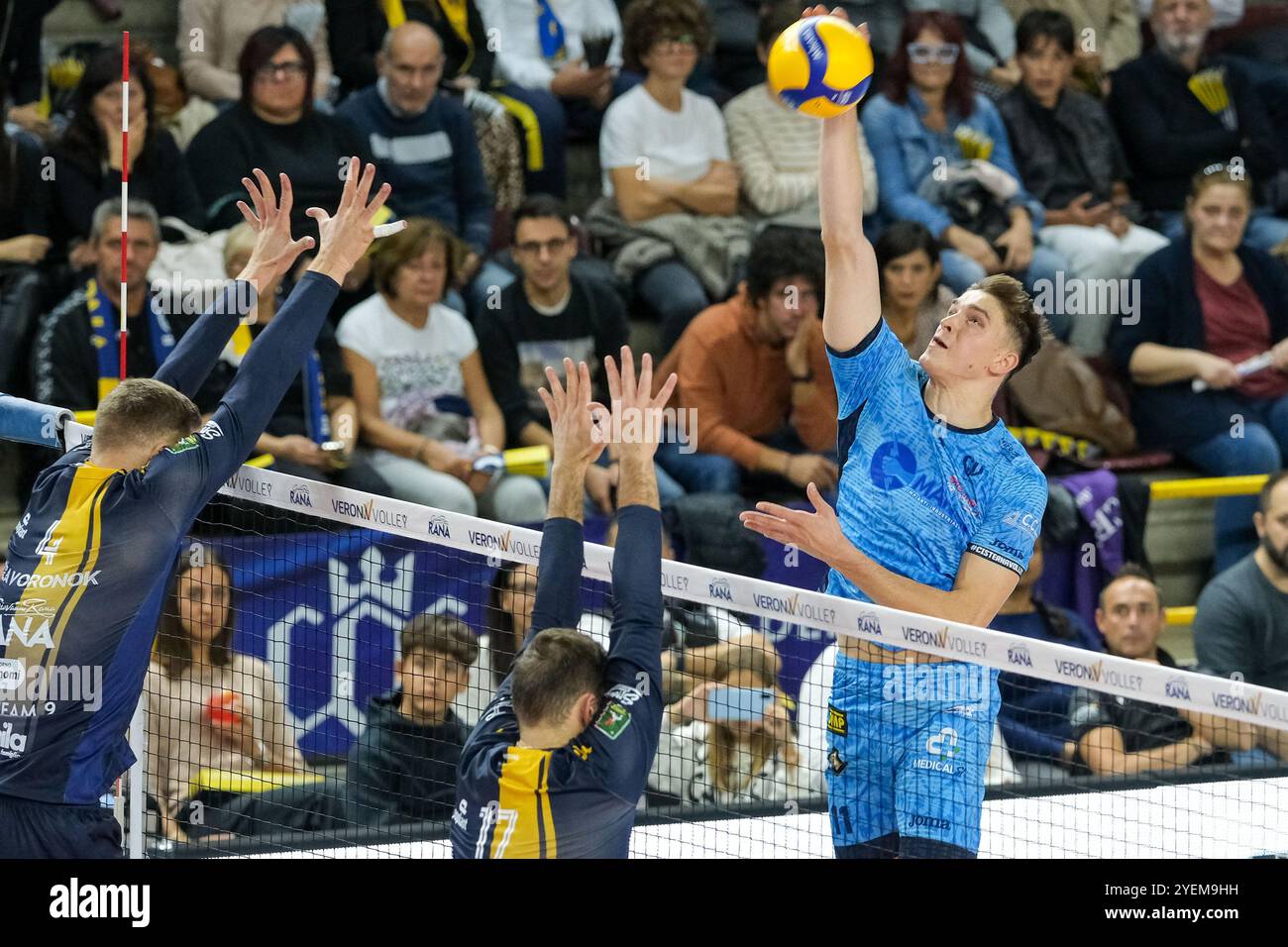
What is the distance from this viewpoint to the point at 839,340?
550cm

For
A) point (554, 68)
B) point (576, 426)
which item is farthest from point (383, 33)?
point (576, 426)

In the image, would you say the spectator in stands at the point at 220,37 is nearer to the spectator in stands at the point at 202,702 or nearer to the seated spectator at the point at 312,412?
the seated spectator at the point at 312,412

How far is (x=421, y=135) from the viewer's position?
33.4 ft

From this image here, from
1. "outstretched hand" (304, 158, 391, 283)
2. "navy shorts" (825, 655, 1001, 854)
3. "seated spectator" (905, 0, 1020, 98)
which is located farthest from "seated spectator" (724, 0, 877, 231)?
"navy shorts" (825, 655, 1001, 854)

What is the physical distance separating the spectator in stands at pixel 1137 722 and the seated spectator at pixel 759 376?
159 centimetres

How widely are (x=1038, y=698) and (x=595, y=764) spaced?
4.29 meters

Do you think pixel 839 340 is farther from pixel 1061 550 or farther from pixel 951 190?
pixel 951 190

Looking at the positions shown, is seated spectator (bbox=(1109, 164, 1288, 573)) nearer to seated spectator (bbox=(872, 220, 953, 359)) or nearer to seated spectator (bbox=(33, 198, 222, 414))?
seated spectator (bbox=(872, 220, 953, 359))

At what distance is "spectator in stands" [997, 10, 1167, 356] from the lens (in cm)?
1130

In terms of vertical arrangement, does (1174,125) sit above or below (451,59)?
above

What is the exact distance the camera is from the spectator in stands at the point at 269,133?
962 centimetres

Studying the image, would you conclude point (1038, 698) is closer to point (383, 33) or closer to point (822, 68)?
point (822, 68)
